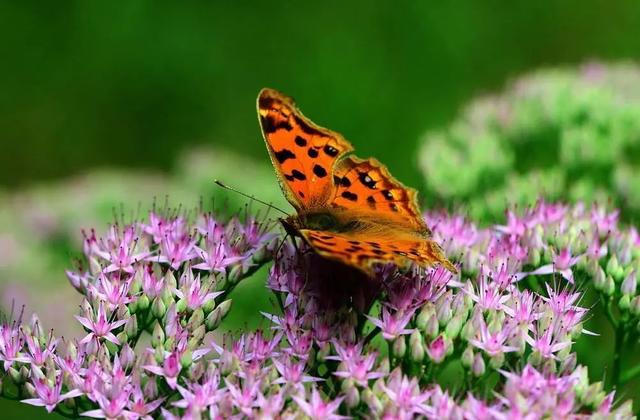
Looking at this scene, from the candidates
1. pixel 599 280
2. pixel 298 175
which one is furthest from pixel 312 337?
pixel 599 280

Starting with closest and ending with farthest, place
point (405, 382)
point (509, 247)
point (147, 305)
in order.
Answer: point (405, 382) → point (147, 305) → point (509, 247)

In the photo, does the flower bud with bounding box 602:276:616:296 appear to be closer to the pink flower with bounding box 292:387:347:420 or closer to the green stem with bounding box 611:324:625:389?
the green stem with bounding box 611:324:625:389

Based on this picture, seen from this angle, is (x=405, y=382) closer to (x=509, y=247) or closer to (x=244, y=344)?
(x=244, y=344)

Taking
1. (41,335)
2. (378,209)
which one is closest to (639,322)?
(378,209)

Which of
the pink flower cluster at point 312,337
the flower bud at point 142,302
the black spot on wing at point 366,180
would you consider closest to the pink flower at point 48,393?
the pink flower cluster at point 312,337

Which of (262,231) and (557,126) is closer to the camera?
(262,231)

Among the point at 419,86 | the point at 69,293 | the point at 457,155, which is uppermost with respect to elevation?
the point at 419,86
